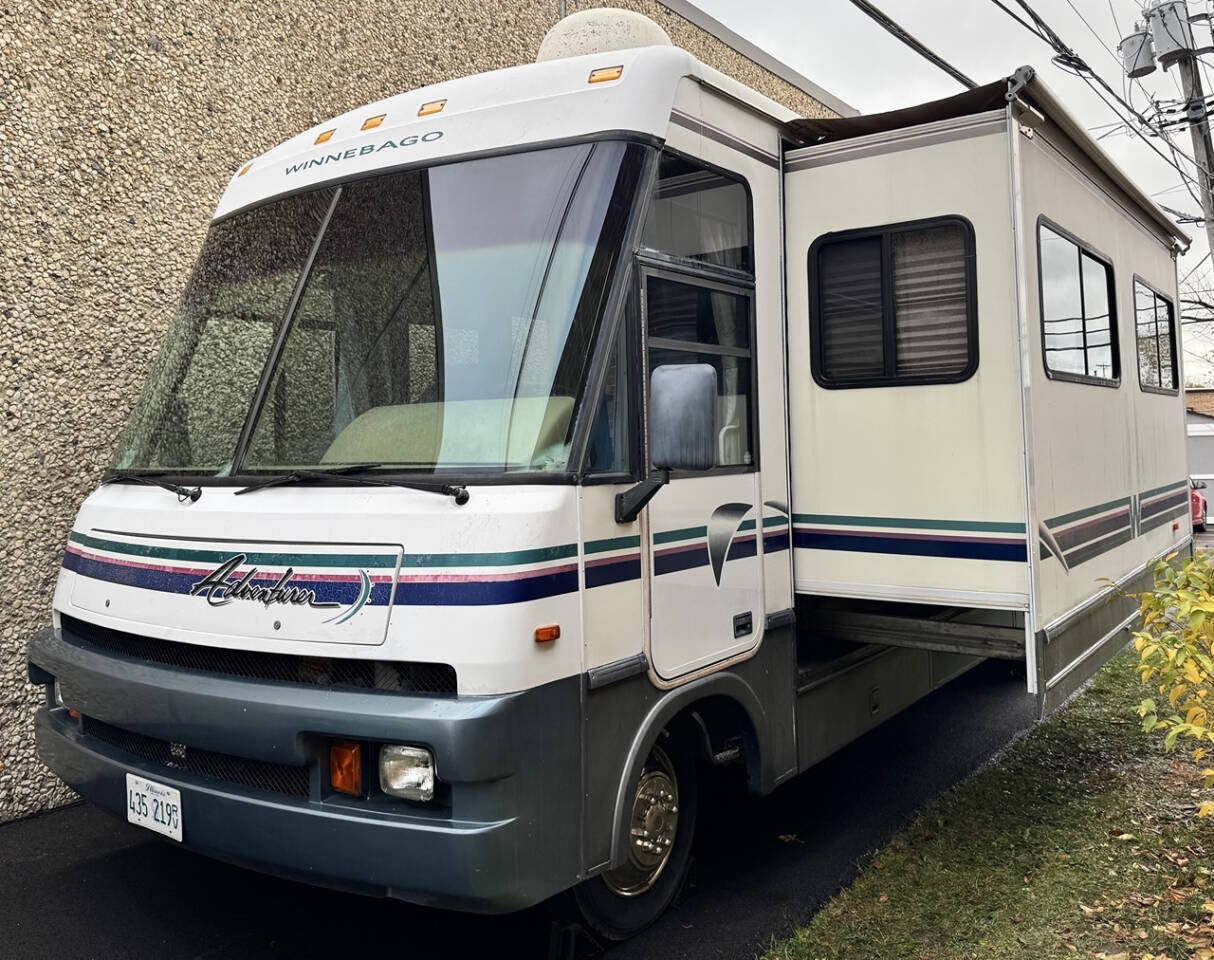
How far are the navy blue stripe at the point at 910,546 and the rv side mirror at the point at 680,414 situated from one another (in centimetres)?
122

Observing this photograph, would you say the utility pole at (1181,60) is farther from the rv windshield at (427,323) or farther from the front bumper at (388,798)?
the front bumper at (388,798)

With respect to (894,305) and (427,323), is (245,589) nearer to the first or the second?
(427,323)

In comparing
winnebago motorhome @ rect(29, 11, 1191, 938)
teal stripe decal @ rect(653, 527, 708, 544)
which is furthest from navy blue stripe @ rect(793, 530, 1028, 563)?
teal stripe decal @ rect(653, 527, 708, 544)

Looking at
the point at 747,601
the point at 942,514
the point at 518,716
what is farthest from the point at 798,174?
the point at 518,716

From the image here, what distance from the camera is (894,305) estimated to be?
4.54 meters

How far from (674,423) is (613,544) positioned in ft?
1.46

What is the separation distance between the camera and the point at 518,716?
301 centimetres

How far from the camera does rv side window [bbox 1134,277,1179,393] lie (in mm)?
6680

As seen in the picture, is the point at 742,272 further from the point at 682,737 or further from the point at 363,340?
the point at 682,737

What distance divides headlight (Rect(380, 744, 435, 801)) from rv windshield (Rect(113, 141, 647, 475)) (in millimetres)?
853

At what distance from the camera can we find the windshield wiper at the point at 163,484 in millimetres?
3654

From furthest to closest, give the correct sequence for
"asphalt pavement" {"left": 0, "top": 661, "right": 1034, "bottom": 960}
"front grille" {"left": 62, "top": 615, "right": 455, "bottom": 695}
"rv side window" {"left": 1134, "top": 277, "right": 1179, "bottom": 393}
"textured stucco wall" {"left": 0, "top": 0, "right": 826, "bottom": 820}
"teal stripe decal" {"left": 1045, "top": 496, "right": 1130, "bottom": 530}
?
1. "rv side window" {"left": 1134, "top": 277, "right": 1179, "bottom": 393}
2. "textured stucco wall" {"left": 0, "top": 0, "right": 826, "bottom": 820}
3. "teal stripe decal" {"left": 1045, "top": 496, "right": 1130, "bottom": 530}
4. "asphalt pavement" {"left": 0, "top": 661, "right": 1034, "bottom": 960}
5. "front grille" {"left": 62, "top": 615, "right": 455, "bottom": 695}

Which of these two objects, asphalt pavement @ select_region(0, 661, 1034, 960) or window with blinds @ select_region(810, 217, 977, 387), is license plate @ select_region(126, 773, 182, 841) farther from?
window with blinds @ select_region(810, 217, 977, 387)

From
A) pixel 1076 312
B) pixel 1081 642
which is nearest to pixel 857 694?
pixel 1081 642
